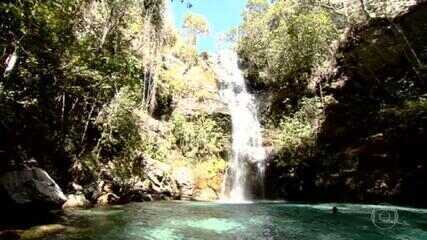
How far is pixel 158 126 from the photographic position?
23.0 meters

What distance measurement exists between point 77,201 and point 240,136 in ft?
37.9

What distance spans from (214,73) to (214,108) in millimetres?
4783

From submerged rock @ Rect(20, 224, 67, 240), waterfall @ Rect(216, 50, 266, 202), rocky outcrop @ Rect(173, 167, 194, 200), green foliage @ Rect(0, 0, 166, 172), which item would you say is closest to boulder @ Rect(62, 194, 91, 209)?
green foliage @ Rect(0, 0, 166, 172)

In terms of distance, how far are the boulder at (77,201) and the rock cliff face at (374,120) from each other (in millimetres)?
9307

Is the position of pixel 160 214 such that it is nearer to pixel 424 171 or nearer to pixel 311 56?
pixel 424 171

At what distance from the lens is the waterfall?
2191 centimetres

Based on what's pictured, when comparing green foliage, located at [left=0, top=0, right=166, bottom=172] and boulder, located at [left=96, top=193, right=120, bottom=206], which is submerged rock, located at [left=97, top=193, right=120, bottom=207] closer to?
boulder, located at [left=96, top=193, right=120, bottom=206]

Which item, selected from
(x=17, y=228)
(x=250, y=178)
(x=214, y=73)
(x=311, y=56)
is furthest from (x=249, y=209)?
(x=214, y=73)

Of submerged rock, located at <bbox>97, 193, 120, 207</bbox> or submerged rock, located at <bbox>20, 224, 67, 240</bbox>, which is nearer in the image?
submerged rock, located at <bbox>20, 224, 67, 240</bbox>
